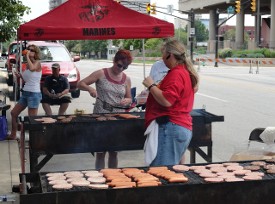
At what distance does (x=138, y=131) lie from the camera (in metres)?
7.41

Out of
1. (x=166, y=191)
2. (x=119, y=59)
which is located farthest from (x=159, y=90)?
(x=119, y=59)

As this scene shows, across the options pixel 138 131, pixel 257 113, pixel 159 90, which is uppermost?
pixel 159 90

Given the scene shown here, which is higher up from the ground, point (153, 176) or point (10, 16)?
point (10, 16)

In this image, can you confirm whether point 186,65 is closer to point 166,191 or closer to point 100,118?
point 166,191

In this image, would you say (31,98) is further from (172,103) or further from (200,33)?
(200,33)

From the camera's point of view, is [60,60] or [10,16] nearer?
[10,16]

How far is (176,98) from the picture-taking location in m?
5.10

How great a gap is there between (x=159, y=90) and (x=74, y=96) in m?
16.3

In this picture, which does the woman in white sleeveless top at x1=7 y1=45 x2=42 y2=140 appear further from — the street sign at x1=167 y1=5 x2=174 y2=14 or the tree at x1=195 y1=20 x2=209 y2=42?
the tree at x1=195 y1=20 x2=209 y2=42

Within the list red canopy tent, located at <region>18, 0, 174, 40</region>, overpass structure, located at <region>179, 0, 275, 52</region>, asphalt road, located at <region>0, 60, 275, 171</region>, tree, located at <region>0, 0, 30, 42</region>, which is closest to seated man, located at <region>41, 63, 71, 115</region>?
asphalt road, located at <region>0, 60, 275, 171</region>

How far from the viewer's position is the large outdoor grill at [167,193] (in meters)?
3.92

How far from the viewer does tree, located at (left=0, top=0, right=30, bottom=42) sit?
1422 cm

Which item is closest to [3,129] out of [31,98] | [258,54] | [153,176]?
[31,98]

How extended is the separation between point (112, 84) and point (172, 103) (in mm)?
2425
